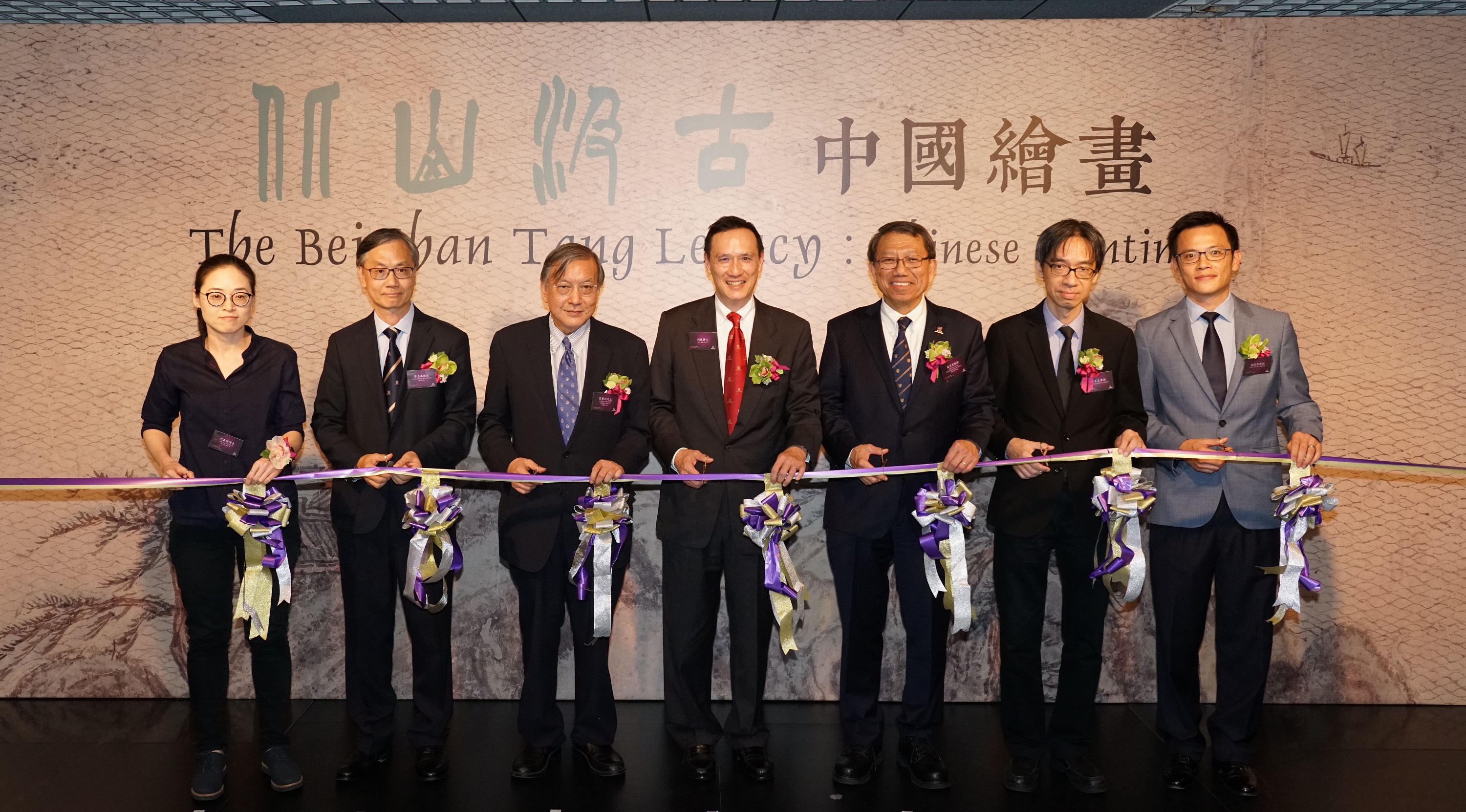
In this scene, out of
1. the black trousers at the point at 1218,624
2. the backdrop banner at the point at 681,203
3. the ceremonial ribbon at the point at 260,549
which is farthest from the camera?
the backdrop banner at the point at 681,203

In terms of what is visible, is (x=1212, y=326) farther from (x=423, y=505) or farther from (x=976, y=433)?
(x=423, y=505)

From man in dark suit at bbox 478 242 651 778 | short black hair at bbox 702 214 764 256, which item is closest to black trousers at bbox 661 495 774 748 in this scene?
man in dark suit at bbox 478 242 651 778

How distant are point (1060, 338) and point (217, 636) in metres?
3.13

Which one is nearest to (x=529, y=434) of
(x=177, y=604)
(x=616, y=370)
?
(x=616, y=370)

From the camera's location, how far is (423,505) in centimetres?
354

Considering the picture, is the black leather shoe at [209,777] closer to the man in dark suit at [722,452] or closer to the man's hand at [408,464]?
the man's hand at [408,464]

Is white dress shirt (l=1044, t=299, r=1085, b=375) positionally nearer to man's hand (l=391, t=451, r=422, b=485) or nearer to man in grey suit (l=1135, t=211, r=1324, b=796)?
man in grey suit (l=1135, t=211, r=1324, b=796)

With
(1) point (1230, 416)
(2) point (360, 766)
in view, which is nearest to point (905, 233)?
(1) point (1230, 416)

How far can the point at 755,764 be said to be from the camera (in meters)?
3.65

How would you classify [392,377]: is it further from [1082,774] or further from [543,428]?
[1082,774]

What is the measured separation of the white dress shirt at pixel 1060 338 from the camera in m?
3.63

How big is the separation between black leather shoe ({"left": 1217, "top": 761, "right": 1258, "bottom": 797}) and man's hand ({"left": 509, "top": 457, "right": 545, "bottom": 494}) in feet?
8.68

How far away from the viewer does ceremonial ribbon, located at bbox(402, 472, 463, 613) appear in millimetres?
3537

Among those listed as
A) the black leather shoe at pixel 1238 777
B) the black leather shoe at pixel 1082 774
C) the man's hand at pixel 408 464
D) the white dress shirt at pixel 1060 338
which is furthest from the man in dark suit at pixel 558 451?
the black leather shoe at pixel 1238 777
